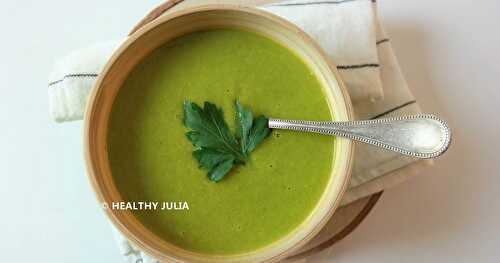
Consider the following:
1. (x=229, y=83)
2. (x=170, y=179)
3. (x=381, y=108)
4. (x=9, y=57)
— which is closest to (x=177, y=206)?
(x=170, y=179)

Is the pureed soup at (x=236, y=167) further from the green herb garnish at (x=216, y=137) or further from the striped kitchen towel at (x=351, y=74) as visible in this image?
the striped kitchen towel at (x=351, y=74)

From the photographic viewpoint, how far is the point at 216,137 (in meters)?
1.21

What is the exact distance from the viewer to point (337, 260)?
144 centimetres

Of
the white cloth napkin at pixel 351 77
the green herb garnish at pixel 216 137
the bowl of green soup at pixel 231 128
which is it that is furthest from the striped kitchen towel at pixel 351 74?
the green herb garnish at pixel 216 137

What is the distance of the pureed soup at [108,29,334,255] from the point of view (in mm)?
1203

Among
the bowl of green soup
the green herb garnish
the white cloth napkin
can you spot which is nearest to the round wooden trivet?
the white cloth napkin

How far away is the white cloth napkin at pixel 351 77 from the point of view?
131 cm

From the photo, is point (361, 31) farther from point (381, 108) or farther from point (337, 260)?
point (337, 260)

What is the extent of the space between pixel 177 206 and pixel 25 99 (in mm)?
603

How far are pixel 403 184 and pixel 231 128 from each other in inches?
21.8

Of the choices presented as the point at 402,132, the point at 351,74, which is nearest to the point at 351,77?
the point at 351,74

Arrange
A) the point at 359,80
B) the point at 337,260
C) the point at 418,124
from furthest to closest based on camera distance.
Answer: the point at 337,260 < the point at 359,80 < the point at 418,124

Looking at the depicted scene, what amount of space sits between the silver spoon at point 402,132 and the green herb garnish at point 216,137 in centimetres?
10

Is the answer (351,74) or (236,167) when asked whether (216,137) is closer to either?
(236,167)
